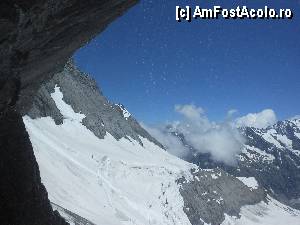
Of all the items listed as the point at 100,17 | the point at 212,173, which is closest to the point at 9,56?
the point at 100,17

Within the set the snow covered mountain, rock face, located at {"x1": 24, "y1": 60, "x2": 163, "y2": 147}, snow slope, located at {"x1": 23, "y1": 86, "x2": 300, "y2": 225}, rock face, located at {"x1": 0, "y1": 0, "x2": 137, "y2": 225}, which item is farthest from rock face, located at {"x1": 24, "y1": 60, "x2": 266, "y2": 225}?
rock face, located at {"x1": 0, "y1": 0, "x2": 137, "y2": 225}

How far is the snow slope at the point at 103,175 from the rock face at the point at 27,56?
37.1 meters

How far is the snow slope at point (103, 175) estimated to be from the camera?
2437 inches

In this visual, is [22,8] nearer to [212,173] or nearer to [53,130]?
[53,130]

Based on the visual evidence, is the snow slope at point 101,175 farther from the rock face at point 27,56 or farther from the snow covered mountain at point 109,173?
the rock face at point 27,56

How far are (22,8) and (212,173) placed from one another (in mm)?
124212

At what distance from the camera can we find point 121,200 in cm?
7319

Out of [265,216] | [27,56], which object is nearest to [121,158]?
[265,216]

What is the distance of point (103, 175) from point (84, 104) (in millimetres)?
37234

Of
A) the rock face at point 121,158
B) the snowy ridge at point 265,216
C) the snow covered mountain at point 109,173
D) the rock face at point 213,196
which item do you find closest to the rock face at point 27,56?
the snow covered mountain at point 109,173

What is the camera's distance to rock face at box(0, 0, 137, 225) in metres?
11.3

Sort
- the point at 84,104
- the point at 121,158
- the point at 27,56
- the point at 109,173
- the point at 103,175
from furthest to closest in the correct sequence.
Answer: the point at 84,104, the point at 121,158, the point at 109,173, the point at 103,175, the point at 27,56

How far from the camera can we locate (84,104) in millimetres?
Answer: 113500

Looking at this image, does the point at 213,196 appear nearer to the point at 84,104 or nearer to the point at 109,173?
the point at 84,104
